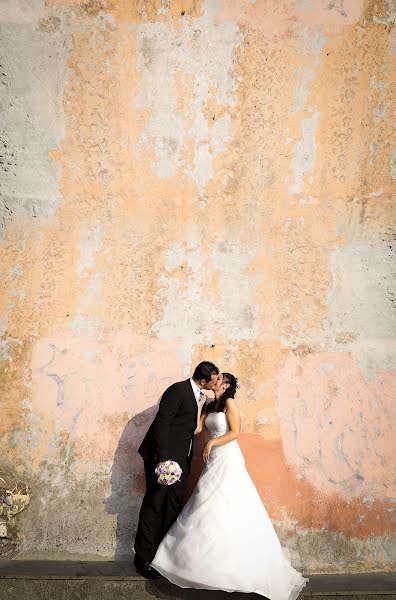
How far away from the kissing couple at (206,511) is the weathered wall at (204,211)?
21.7 inches

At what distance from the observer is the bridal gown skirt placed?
14.3 ft

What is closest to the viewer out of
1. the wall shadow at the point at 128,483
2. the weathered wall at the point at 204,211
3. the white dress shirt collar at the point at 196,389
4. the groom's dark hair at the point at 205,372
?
the groom's dark hair at the point at 205,372

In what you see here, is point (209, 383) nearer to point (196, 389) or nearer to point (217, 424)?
point (196, 389)

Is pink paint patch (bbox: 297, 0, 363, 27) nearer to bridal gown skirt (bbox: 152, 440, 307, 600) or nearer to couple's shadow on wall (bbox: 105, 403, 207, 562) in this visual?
couple's shadow on wall (bbox: 105, 403, 207, 562)

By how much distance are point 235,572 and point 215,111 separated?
13.2 ft

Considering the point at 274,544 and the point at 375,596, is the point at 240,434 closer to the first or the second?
the point at 274,544

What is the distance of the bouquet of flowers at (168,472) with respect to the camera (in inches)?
185

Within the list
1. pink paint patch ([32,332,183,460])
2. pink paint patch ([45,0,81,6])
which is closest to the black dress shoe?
pink paint patch ([32,332,183,460])

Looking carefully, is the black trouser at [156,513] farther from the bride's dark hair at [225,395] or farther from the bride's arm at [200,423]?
the bride's dark hair at [225,395]

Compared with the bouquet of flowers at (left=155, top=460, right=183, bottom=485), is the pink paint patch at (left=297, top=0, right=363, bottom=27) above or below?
above

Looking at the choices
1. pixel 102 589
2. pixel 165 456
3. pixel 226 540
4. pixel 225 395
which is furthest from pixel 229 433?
pixel 102 589

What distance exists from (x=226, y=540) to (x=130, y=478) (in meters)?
1.29

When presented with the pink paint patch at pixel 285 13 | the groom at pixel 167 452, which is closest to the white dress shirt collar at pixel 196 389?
the groom at pixel 167 452

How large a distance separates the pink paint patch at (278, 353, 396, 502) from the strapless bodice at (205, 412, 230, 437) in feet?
2.48
